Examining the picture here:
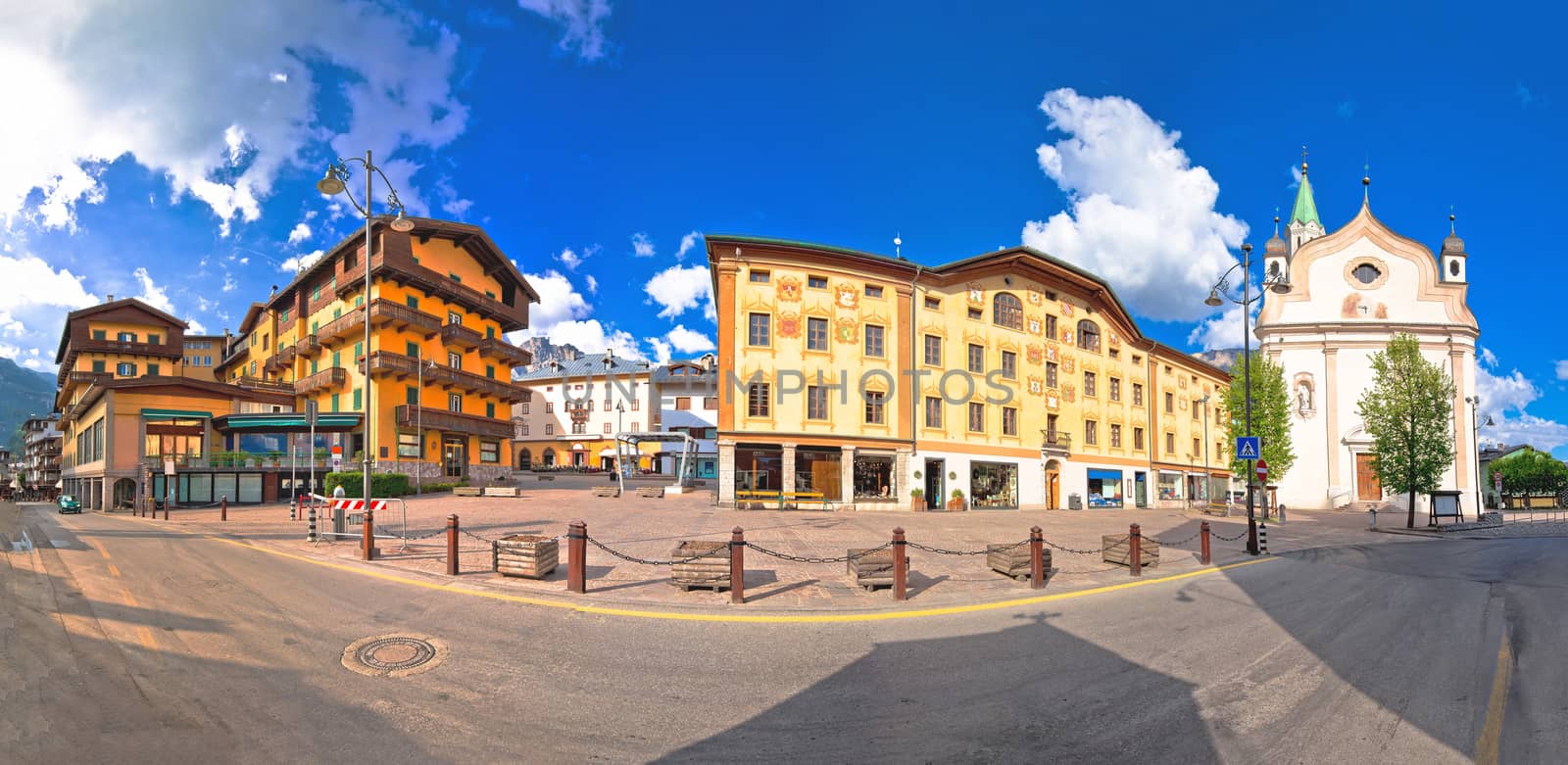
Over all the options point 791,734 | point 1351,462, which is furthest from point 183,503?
point 1351,462

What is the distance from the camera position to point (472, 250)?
52875mm

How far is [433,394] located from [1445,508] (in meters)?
58.3

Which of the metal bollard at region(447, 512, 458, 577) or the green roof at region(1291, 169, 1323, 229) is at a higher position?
the green roof at region(1291, 169, 1323, 229)

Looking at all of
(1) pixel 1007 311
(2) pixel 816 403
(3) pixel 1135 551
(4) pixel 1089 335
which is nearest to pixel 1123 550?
(3) pixel 1135 551

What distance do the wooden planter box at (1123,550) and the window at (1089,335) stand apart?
30374 millimetres

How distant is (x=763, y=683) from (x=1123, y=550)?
1085 centimetres

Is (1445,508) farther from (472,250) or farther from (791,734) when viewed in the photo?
(472,250)

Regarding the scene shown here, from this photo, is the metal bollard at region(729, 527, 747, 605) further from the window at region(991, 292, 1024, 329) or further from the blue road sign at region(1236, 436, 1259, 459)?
the window at region(991, 292, 1024, 329)

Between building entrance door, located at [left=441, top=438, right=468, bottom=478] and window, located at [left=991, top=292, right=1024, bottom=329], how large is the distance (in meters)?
37.8

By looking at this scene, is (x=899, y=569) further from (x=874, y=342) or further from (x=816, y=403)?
(x=874, y=342)

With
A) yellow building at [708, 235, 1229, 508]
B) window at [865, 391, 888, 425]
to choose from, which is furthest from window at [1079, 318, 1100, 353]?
window at [865, 391, 888, 425]

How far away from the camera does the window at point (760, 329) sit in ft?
105

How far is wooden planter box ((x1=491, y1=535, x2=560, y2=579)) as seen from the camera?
11438 mm

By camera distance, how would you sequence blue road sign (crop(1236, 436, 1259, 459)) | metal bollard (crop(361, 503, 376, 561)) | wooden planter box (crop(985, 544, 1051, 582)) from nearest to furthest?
wooden planter box (crop(985, 544, 1051, 582))
metal bollard (crop(361, 503, 376, 561))
blue road sign (crop(1236, 436, 1259, 459))
